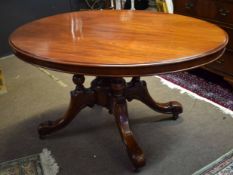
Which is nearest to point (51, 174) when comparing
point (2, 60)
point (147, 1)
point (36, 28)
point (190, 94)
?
point (36, 28)

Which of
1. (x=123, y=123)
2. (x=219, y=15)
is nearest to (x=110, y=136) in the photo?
(x=123, y=123)

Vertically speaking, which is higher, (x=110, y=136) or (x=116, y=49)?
(x=116, y=49)

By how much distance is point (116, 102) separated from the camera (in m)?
1.38

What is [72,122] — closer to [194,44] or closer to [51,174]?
[51,174]

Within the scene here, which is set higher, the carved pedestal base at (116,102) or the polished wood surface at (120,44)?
the polished wood surface at (120,44)

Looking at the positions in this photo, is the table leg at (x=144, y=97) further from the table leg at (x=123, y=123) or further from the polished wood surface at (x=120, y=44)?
the polished wood surface at (x=120, y=44)

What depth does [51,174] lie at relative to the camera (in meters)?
1.32

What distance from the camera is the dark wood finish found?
1833 mm

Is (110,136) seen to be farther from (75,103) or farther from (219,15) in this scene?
(219,15)

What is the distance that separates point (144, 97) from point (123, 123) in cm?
28

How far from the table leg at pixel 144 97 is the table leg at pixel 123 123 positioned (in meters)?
0.15

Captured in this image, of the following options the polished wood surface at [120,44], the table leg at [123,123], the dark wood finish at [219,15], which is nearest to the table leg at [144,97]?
the table leg at [123,123]

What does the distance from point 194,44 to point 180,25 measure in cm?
25

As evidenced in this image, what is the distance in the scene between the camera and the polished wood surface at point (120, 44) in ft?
3.03
